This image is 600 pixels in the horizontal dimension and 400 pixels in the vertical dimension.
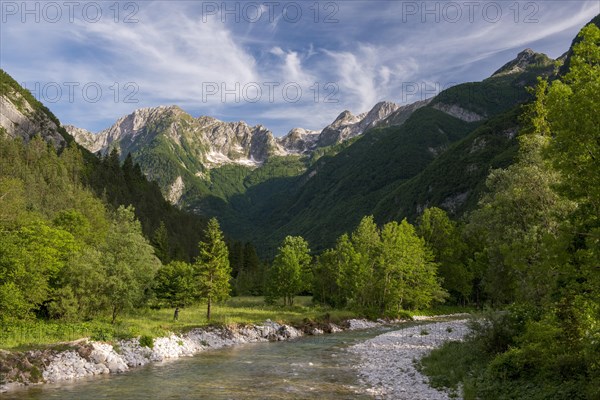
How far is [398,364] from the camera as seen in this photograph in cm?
2992

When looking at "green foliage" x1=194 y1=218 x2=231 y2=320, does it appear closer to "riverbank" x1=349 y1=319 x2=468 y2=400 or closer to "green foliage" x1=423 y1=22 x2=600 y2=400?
"riverbank" x1=349 y1=319 x2=468 y2=400

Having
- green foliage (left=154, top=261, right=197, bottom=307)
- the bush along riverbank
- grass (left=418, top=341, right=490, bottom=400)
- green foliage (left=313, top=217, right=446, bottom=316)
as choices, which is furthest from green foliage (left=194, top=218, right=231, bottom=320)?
grass (left=418, top=341, right=490, bottom=400)

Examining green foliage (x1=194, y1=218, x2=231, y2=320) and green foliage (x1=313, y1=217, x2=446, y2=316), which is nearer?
green foliage (x1=194, y1=218, x2=231, y2=320)

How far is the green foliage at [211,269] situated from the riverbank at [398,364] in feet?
76.2

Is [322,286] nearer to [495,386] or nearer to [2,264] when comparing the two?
[2,264]

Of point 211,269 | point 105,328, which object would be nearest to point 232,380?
point 105,328

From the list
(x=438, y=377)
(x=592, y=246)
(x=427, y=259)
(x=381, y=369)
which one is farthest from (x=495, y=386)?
(x=427, y=259)

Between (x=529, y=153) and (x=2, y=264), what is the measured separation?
162 ft

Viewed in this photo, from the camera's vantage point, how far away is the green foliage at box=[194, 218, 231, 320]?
56.4 metres

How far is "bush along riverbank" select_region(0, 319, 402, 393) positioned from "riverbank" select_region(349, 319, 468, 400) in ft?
48.3

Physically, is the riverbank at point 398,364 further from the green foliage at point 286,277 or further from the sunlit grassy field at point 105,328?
the green foliage at point 286,277

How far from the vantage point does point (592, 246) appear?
1277cm

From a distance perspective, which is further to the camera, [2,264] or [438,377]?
[2,264]

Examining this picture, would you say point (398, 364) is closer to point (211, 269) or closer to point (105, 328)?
point (105, 328)
